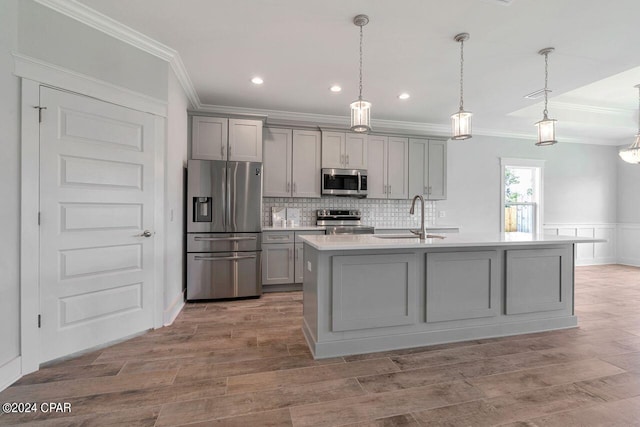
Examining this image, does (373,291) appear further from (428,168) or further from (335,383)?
(428,168)

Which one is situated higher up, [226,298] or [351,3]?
[351,3]

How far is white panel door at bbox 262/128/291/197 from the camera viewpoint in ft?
14.4

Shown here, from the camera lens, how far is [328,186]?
457cm

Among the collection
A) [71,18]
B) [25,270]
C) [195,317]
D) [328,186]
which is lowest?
[195,317]

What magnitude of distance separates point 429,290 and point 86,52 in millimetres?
3351

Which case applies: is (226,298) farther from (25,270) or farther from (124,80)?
(124,80)

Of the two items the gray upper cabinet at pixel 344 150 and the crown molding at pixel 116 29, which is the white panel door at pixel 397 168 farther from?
the crown molding at pixel 116 29

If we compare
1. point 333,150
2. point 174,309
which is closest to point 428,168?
point 333,150

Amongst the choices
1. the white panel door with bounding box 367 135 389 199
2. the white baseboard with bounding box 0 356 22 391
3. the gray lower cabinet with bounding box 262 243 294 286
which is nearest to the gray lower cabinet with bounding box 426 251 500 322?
the gray lower cabinet with bounding box 262 243 294 286

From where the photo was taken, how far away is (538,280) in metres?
2.71

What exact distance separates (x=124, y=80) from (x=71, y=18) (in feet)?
1.62

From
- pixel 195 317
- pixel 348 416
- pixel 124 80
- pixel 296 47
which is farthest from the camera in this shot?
pixel 195 317

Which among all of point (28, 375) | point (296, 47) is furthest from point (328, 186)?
point (28, 375)

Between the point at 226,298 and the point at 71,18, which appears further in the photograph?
the point at 226,298
